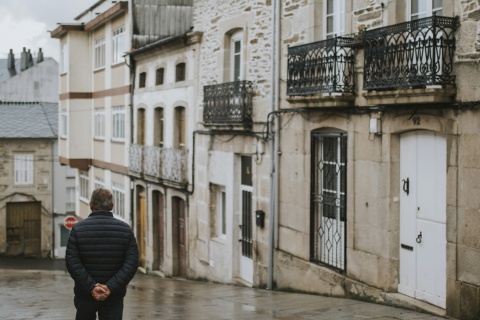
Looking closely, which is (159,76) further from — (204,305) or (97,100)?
(204,305)

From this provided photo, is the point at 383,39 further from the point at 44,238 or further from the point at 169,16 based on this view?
the point at 44,238

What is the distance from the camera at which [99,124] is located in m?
30.6

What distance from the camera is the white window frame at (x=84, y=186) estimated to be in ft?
109

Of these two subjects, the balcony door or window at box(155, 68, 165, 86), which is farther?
window at box(155, 68, 165, 86)

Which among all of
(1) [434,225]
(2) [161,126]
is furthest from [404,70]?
(2) [161,126]

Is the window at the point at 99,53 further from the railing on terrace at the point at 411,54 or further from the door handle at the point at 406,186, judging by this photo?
the door handle at the point at 406,186

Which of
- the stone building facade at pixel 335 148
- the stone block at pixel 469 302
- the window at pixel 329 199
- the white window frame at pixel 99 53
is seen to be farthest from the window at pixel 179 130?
the stone block at pixel 469 302

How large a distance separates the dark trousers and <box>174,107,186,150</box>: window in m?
14.7

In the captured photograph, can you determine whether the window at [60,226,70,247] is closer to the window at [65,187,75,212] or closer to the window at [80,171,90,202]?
the window at [65,187,75,212]

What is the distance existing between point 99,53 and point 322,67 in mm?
19153

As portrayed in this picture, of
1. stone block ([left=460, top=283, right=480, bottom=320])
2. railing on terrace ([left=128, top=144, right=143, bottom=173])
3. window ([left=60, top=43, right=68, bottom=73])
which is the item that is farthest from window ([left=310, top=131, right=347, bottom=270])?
window ([left=60, top=43, right=68, bottom=73])

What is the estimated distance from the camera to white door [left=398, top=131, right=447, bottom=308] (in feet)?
34.4

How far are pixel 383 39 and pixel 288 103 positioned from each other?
3.88 metres

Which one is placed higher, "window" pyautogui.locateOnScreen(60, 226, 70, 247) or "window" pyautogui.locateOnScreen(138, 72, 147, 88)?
"window" pyautogui.locateOnScreen(138, 72, 147, 88)
